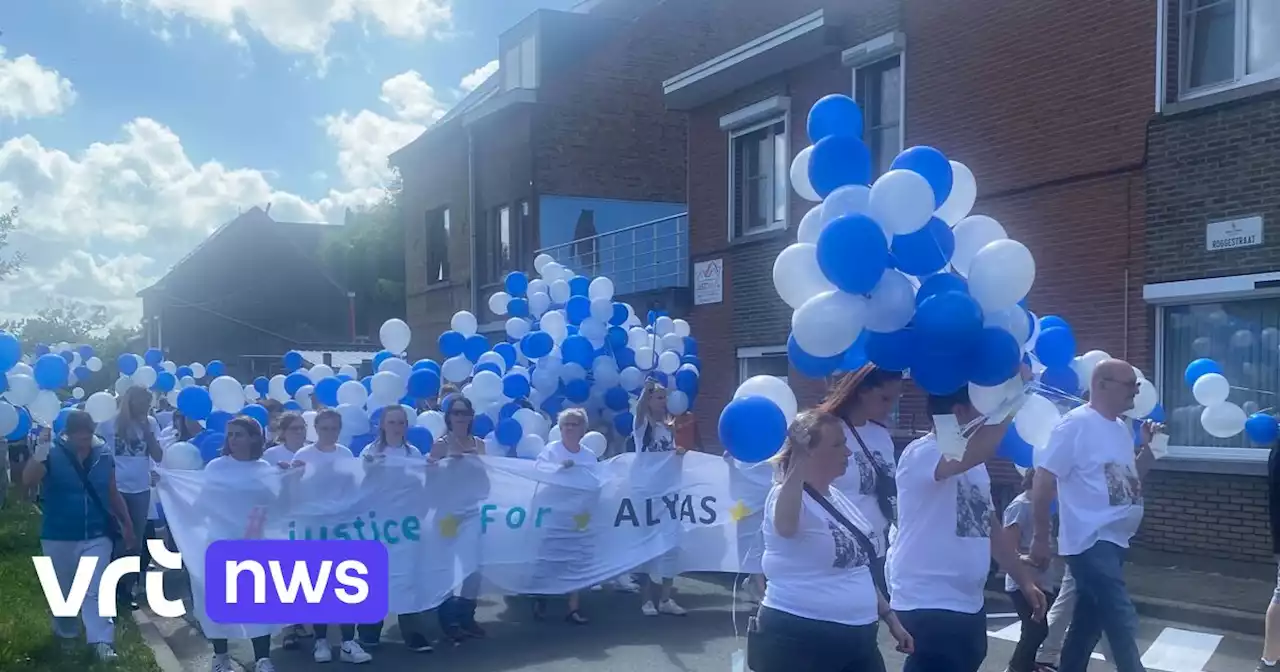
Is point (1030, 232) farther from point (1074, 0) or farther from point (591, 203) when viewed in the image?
point (591, 203)

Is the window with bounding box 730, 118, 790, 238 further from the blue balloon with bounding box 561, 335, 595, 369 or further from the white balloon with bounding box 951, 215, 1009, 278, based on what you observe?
the white balloon with bounding box 951, 215, 1009, 278

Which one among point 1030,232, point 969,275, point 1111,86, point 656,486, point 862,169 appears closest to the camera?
point 969,275

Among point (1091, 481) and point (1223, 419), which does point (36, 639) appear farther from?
point (1223, 419)

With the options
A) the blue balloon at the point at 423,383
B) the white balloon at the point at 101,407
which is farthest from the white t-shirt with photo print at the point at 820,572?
the white balloon at the point at 101,407

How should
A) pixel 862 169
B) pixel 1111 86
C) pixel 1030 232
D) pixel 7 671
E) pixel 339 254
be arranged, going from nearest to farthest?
pixel 862 169, pixel 7 671, pixel 1111 86, pixel 1030 232, pixel 339 254

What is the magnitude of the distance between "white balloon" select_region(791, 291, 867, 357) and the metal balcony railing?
13.6 meters

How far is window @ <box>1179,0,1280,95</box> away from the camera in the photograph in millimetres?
10328

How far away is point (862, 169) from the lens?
16.1ft

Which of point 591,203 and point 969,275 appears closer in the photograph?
point 969,275

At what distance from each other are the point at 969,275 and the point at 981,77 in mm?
8871

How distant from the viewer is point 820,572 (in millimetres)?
3887

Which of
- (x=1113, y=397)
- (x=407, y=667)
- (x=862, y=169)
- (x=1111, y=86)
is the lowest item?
(x=407, y=667)

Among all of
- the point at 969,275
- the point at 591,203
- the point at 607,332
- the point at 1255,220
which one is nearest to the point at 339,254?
the point at 591,203

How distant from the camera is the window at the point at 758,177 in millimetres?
16047
